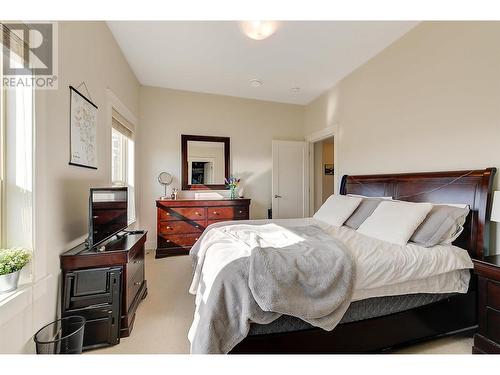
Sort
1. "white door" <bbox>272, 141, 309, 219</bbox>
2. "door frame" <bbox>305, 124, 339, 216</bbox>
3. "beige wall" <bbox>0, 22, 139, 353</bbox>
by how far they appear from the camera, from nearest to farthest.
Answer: "beige wall" <bbox>0, 22, 139, 353</bbox> < "door frame" <bbox>305, 124, 339, 216</bbox> < "white door" <bbox>272, 141, 309, 219</bbox>

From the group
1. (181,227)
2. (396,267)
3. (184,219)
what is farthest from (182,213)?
(396,267)

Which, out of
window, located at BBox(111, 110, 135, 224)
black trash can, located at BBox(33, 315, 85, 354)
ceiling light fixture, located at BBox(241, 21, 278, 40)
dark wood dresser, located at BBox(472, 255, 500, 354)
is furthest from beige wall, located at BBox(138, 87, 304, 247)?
dark wood dresser, located at BBox(472, 255, 500, 354)

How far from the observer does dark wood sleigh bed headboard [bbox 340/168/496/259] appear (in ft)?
5.99

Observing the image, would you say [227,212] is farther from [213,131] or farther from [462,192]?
[462,192]

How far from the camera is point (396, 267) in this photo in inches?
60.5

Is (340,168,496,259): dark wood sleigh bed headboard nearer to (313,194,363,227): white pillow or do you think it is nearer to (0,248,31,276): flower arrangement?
(313,194,363,227): white pillow

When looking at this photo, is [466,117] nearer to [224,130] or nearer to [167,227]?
[224,130]

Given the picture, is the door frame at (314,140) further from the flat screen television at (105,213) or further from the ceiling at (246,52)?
the flat screen television at (105,213)

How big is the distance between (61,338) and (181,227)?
231 cm

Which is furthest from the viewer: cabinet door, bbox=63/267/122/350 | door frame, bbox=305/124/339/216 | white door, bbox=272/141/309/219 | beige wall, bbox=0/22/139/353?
white door, bbox=272/141/309/219

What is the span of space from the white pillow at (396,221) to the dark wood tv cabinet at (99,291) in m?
2.14

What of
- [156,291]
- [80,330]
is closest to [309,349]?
[80,330]

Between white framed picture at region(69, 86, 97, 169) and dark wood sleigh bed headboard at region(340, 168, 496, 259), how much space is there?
3216 millimetres

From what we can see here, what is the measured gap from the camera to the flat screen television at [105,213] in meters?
1.72
